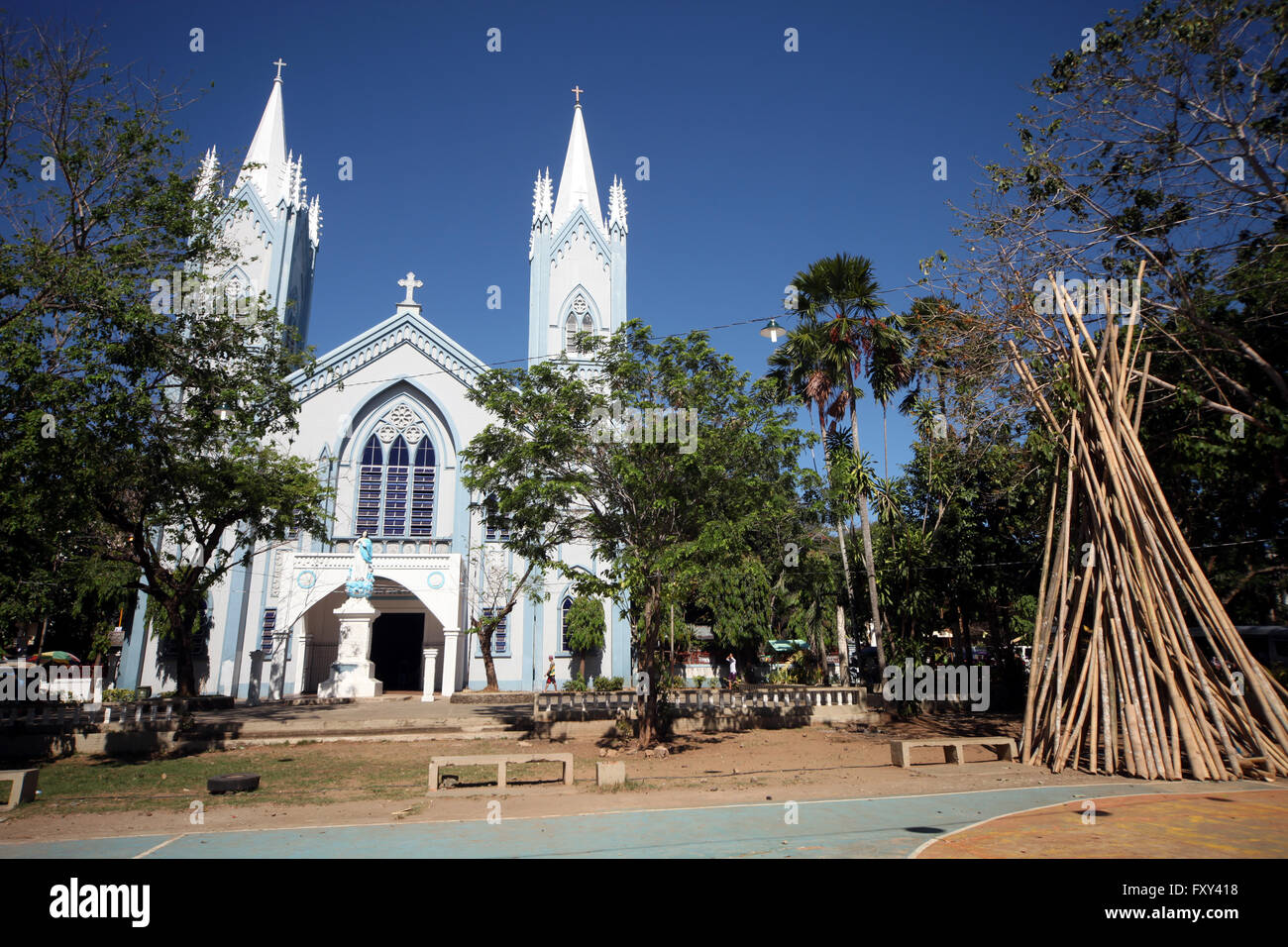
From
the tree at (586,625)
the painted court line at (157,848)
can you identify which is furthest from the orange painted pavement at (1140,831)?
the tree at (586,625)

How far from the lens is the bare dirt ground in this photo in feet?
29.2

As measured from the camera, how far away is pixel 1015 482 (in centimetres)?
1566

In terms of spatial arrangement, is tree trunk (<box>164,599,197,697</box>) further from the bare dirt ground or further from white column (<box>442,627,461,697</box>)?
white column (<box>442,627,461,697</box>)

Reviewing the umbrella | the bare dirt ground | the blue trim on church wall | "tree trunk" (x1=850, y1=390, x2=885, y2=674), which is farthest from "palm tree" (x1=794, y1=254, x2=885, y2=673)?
the umbrella

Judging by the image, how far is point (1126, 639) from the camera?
A: 11336mm

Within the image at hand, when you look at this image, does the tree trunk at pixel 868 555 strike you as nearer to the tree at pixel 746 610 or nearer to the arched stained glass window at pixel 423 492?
the tree at pixel 746 610

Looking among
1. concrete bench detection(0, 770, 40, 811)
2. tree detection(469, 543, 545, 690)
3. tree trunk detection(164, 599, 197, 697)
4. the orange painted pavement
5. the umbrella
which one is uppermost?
tree detection(469, 543, 545, 690)

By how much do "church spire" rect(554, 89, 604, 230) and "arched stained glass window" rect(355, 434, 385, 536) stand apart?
12.7 metres

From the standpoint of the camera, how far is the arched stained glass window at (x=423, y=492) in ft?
91.2

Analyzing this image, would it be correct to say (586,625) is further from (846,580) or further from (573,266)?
(573,266)

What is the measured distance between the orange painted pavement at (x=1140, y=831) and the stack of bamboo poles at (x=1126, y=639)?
1605 millimetres

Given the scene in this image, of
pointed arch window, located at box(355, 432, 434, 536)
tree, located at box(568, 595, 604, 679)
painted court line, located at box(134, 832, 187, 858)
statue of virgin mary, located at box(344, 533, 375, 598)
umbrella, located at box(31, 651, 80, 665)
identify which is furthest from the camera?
pointed arch window, located at box(355, 432, 434, 536)

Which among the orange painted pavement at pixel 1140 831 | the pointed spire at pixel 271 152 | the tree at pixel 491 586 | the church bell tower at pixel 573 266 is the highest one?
the pointed spire at pixel 271 152
